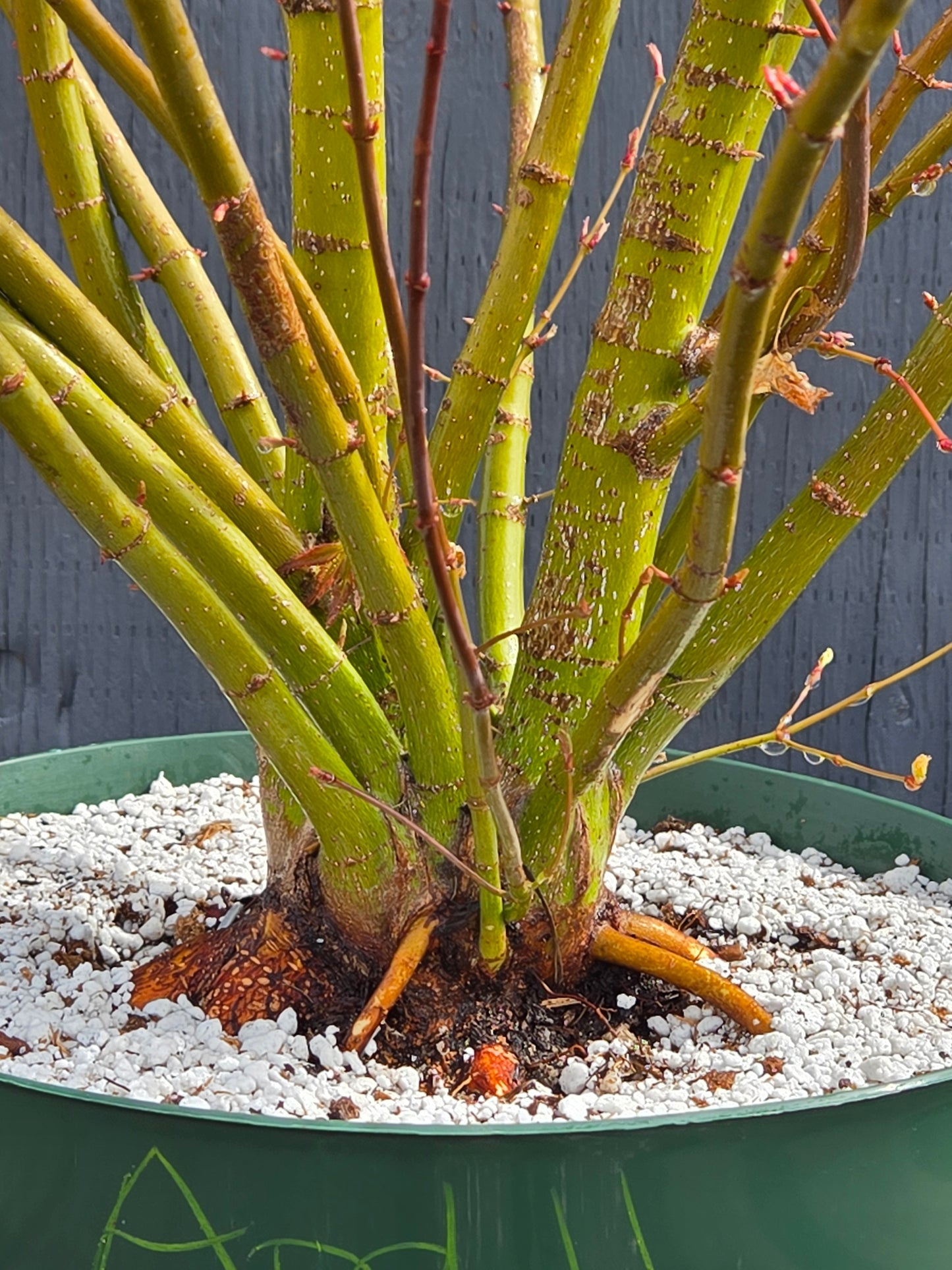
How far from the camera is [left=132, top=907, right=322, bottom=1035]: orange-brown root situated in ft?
2.13

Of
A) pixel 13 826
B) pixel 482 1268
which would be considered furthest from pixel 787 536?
pixel 13 826

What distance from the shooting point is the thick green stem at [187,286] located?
2.27 ft

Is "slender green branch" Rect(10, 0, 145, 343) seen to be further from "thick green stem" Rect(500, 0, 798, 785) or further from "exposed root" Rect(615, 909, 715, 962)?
"exposed root" Rect(615, 909, 715, 962)

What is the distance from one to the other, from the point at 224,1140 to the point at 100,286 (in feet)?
1.55

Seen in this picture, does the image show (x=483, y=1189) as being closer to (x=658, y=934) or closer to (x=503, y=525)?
(x=658, y=934)

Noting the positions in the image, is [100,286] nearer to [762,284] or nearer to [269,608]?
[269,608]

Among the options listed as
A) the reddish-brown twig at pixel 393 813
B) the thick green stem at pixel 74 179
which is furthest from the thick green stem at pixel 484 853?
the thick green stem at pixel 74 179

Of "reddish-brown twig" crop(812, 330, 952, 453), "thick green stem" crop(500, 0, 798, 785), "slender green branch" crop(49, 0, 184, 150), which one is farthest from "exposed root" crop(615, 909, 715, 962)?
"slender green branch" crop(49, 0, 184, 150)

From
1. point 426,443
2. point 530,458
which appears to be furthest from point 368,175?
point 530,458

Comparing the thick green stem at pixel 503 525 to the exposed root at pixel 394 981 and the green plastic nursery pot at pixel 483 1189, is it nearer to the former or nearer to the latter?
the exposed root at pixel 394 981

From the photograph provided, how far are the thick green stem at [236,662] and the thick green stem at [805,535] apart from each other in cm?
15

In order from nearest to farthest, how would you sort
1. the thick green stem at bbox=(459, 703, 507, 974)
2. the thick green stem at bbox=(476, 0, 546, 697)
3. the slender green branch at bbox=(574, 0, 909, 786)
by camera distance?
the slender green branch at bbox=(574, 0, 909, 786)
the thick green stem at bbox=(459, 703, 507, 974)
the thick green stem at bbox=(476, 0, 546, 697)

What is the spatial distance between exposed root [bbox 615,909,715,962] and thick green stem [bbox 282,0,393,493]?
0.94ft

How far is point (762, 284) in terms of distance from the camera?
1.03 feet
